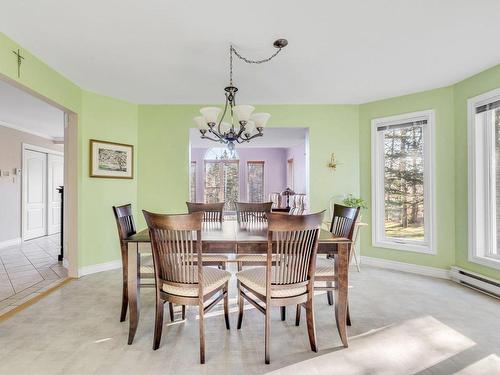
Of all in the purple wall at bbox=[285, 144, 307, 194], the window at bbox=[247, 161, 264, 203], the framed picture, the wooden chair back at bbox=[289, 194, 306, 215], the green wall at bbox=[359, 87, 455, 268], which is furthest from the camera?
the window at bbox=[247, 161, 264, 203]

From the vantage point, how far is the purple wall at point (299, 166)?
8.07 metres

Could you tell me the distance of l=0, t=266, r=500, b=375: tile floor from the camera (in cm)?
178

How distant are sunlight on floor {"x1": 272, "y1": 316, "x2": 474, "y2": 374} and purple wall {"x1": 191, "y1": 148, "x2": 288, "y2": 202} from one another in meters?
7.80

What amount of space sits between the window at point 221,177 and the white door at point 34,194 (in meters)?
4.79

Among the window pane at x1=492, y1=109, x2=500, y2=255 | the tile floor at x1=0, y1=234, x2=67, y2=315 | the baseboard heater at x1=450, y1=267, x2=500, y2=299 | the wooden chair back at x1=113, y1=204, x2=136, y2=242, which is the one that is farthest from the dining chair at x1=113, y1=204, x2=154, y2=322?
the window pane at x1=492, y1=109, x2=500, y2=255

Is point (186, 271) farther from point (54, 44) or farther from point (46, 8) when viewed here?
point (54, 44)

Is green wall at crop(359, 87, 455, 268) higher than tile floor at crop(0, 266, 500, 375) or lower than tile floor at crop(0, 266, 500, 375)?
higher

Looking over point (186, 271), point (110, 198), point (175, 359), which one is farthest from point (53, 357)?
point (110, 198)

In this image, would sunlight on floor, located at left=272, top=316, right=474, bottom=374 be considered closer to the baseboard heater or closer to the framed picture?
the baseboard heater

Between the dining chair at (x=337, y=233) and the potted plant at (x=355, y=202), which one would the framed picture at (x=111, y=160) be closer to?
the dining chair at (x=337, y=233)

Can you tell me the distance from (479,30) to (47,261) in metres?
6.08

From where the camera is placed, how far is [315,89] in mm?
3615

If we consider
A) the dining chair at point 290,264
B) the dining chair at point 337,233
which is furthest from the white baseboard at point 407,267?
the dining chair at point 290,264

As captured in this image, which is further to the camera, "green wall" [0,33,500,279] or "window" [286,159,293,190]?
"window" [286,159,293,190]
